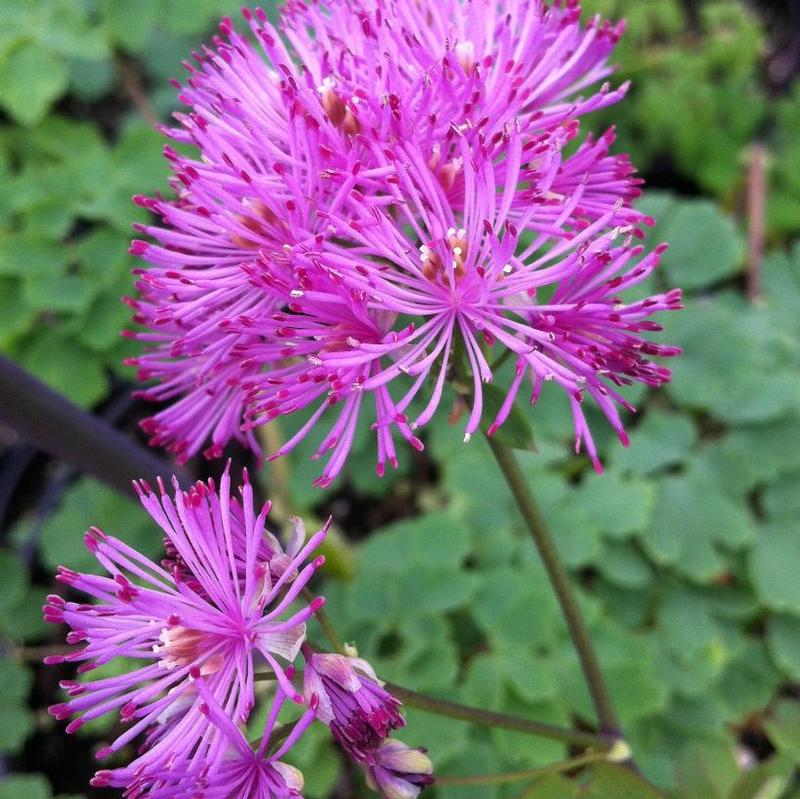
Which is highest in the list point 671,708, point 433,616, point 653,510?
point 433,616

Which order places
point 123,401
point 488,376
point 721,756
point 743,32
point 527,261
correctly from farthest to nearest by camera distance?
point 743,32 < point 123,401 < point 721,756 < point 527,261 < point 488,376

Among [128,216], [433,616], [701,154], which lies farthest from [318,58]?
[701,154]

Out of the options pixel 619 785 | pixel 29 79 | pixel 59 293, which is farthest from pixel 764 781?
pixel 29 79

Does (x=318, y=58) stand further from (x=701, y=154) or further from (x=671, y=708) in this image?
(x=701, y=154)

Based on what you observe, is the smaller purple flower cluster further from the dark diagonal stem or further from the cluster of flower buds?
the dark diagonal stem

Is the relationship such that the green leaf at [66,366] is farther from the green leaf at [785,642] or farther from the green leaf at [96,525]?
the green leaf at [785,642]

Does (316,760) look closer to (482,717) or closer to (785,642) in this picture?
(482,717)

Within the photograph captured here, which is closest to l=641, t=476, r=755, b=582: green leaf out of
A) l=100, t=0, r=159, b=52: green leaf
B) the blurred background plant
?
the blurred background plant
